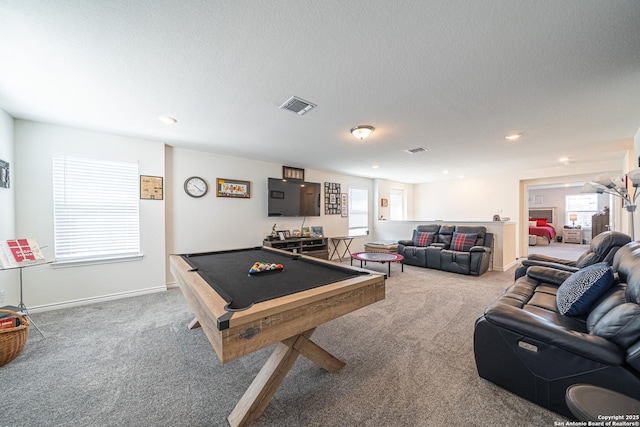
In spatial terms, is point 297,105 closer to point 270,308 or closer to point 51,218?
point 270,308

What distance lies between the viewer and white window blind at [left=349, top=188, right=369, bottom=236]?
6859mm

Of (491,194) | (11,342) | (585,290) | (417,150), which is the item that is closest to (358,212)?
(417,150)

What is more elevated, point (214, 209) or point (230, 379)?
point (214, 209)

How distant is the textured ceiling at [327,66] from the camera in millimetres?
1349

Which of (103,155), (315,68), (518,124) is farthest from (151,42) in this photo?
(518,124)

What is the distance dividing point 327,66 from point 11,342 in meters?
3.41

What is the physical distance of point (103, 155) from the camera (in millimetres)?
3281

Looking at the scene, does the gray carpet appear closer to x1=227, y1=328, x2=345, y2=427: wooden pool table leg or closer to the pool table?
x1=227, y1=328, x2=345, y2=427: wooden pool table leg

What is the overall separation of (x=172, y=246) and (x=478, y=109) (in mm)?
4783

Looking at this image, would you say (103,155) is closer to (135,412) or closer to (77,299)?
(77,299)

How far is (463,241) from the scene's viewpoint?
497cm

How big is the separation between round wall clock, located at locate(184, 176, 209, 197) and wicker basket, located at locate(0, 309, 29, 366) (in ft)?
8.04

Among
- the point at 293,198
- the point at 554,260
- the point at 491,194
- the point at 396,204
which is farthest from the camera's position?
the point at 396,204

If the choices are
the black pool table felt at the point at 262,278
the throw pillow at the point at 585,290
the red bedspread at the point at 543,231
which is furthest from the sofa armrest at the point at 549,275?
the red bedspread at the point at 543,231
